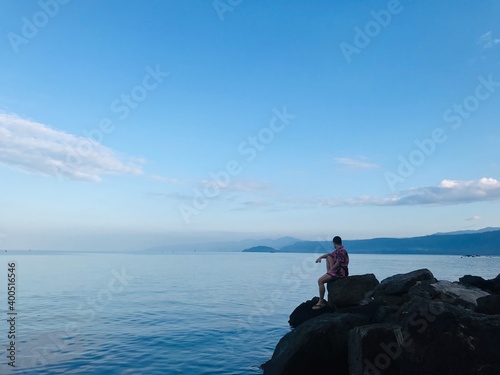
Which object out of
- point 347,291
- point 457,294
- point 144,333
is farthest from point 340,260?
point 144,333

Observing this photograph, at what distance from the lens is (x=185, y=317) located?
2667cm

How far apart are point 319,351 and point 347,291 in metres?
7.21

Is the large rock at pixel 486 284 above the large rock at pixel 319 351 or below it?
above

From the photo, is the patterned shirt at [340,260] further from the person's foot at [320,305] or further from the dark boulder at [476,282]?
the dark boulder at [476,282]

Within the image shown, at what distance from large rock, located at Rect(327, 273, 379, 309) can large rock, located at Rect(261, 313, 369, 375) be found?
6.31 meters

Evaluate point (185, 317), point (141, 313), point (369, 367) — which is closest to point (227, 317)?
point (185, 317)

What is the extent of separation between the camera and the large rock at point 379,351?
870cm

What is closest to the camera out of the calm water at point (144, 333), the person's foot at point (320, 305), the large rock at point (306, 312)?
the calm water at point (144, 333)

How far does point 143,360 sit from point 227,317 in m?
11.1

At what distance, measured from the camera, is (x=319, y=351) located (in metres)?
11.1

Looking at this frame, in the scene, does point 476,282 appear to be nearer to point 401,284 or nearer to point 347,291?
point 401,284

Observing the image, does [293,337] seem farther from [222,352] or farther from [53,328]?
[53,328]

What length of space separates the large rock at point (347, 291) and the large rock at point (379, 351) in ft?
28.8

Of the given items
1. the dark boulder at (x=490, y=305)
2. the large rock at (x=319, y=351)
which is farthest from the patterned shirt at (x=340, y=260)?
the dark boulder at (x=490, y=305)
